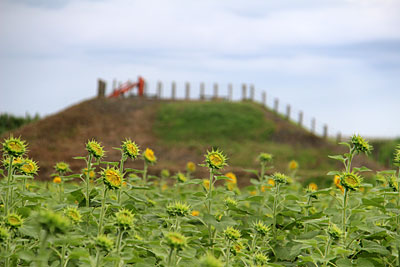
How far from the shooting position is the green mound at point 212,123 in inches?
1093

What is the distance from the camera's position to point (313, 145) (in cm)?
2730

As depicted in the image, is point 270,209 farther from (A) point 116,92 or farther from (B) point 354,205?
(A) point 116,92

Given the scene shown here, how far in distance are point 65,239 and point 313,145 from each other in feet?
84.8

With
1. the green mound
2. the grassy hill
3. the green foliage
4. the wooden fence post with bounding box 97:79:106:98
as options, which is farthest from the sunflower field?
the wooden fence post with bounding box 97:79:106:98

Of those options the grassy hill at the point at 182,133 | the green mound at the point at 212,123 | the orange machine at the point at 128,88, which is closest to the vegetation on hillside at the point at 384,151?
the grassy hill at the point at 182,133

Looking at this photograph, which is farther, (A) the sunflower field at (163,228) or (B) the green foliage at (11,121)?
(B) the green foliage at (11,121)

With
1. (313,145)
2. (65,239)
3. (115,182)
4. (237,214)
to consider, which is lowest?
(313,145)

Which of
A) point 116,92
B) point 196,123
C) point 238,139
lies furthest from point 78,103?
point 238,139

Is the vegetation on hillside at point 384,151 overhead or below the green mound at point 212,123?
below

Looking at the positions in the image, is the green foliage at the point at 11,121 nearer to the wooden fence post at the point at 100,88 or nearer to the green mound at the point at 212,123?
the wooden fence post at the point at 100,88

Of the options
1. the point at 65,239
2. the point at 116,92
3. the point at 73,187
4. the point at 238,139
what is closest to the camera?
the point at 65,239

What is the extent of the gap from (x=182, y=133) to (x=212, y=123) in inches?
91.6

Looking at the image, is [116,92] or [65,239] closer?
[65,239]

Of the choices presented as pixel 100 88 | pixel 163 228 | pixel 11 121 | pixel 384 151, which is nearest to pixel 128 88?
pixel 100 88
